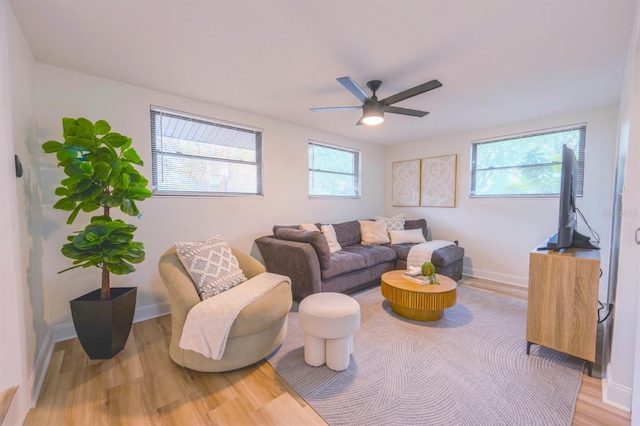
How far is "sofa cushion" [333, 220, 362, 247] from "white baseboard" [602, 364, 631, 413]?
2925mm

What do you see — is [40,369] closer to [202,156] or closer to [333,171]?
[202,156]

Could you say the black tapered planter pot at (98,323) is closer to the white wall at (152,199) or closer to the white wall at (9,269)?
the white wall at (9,269)

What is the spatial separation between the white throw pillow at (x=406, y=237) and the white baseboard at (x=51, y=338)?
10.8ft

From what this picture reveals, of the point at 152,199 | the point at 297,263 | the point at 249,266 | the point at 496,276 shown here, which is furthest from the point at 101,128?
the point at 496,276

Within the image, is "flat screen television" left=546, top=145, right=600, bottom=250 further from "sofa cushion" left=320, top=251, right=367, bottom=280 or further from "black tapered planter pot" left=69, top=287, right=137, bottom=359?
"black tapered planter pot" left=69, top=287, right=137, bottom=359

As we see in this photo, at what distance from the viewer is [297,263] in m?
3.00

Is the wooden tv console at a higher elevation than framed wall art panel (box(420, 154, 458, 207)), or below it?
below

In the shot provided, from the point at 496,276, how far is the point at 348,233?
2333 mm

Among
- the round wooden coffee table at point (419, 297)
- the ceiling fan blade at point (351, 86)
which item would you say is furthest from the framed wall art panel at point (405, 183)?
the ceiling fan blade at point (351, 86)

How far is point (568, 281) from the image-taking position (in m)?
1.85

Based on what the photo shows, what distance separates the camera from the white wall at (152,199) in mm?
2277

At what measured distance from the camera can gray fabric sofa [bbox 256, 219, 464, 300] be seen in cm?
297

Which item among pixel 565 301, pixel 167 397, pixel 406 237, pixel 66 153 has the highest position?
pixel 66 153

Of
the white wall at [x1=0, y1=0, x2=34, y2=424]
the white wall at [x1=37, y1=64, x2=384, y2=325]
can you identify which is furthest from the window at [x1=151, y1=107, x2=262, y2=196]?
the white wall at [x1=0, y1=0, x2=34, y2=424]
